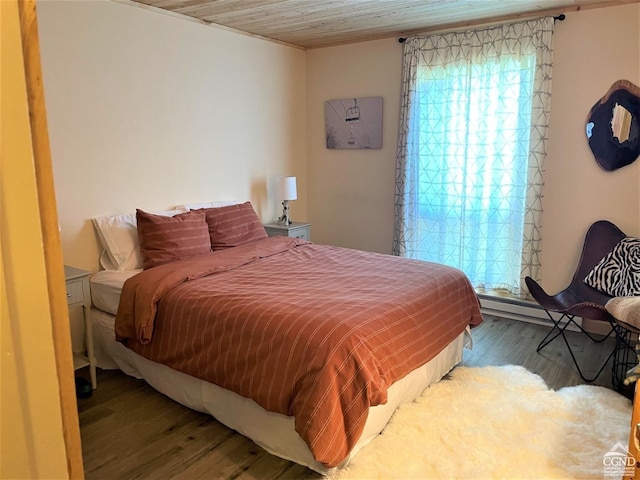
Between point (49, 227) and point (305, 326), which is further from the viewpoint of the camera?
point (305, 326)

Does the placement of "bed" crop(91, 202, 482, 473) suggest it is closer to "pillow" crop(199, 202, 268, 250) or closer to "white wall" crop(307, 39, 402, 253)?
"pillow" crop(199, 202, 268, 250)

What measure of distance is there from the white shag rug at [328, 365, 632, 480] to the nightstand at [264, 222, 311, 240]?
2.07m

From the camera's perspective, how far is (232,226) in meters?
3.71

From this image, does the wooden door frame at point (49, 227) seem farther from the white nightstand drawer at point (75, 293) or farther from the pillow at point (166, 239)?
the pillow at point (166, 239)

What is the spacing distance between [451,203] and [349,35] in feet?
6.01

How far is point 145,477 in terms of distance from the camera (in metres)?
2.12

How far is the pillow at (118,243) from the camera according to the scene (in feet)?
10.7

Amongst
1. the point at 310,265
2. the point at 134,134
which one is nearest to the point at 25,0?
the point at 310,265

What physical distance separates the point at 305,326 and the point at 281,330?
0.11 meters

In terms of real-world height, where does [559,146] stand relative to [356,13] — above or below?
below

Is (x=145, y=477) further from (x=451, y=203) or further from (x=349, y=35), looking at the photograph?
(x=349, y=35)

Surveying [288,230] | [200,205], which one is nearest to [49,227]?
[200,205]

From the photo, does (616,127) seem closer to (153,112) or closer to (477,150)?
(477,150)

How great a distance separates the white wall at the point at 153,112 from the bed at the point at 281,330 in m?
0.35
